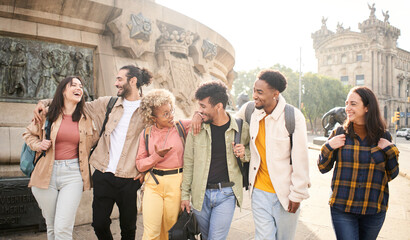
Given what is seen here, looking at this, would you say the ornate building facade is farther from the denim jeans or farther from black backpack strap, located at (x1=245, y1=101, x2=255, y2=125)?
the denim jeans

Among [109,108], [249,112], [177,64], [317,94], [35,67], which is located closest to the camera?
[249,112]

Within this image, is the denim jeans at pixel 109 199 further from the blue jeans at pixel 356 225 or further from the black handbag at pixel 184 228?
the blue jeans at pixel 356 225

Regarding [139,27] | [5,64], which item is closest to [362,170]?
[139,27]

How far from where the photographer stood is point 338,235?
8.72 feet

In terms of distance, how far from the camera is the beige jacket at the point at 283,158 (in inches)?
101

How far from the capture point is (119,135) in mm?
3059

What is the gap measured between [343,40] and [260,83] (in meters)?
66.2

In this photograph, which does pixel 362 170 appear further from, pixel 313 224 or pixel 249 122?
pixel 313 224

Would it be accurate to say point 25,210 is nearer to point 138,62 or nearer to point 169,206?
point 169,206

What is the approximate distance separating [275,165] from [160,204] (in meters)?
1.01

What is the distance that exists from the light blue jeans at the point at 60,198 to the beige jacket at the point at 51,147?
0.06 meters

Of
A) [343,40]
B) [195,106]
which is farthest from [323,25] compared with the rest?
[195,106]

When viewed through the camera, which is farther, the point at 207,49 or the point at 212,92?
the point at 207,49

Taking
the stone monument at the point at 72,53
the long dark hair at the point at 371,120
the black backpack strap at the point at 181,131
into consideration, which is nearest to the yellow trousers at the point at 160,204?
the black backpack strap at the point at 181,131
